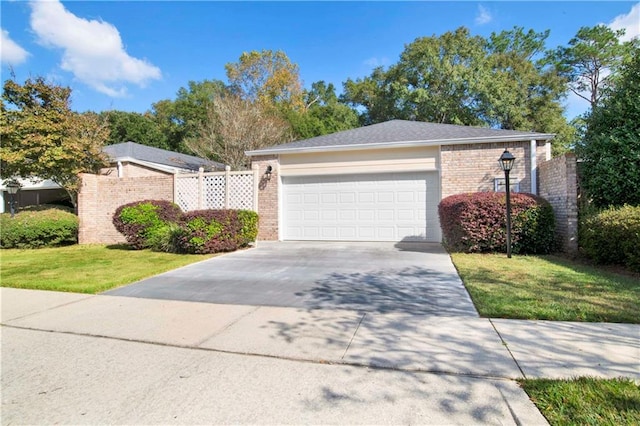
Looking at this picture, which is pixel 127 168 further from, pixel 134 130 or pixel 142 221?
pixel 134 130

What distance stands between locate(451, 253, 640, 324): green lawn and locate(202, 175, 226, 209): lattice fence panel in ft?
24.6

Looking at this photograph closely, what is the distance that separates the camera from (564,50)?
26641 mm

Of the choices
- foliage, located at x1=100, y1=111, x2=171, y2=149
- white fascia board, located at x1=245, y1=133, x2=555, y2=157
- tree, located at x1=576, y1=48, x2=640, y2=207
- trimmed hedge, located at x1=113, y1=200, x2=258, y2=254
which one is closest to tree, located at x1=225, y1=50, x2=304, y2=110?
foliage, located at x1=100, y1=111, x2=171, y2=149

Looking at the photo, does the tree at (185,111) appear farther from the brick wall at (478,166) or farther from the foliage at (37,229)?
the brick wall at (478,166)

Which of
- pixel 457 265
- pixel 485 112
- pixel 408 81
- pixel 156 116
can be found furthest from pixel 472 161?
pixel 156 116

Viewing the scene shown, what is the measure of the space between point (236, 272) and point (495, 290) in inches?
176

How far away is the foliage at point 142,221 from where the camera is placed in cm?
1009

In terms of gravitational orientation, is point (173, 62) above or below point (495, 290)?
above

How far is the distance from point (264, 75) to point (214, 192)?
21.8m

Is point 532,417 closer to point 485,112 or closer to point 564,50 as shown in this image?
point 485,112

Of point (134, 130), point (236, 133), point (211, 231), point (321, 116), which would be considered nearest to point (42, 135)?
point (236, 133)

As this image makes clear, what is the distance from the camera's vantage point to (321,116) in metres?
27.1

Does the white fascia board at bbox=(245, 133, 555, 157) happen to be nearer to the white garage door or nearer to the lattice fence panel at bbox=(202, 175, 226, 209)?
the white garage door

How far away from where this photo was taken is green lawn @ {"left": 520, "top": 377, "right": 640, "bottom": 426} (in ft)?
6.81
